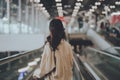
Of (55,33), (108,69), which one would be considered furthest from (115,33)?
(55,33)

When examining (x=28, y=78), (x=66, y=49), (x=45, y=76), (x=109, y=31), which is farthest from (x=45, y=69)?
(x=109, y=31)

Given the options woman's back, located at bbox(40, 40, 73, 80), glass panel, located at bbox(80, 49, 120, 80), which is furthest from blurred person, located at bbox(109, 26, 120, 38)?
woman's back, located at bbox(40, 40, 73, 80)

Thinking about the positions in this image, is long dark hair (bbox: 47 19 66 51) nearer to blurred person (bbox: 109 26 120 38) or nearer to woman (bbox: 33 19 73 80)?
woman (bbox: 33 19 73 80)

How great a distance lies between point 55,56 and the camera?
3879 millimetres

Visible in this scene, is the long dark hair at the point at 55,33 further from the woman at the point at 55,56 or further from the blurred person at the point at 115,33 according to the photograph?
the blurred person at the point at 115,33

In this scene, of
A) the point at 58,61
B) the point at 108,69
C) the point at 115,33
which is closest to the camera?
the point at 58,61

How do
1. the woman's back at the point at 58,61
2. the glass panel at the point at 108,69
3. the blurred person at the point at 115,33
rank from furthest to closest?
the blurred person at the point at 115,33
the glass panel at the point at 108,69
the woman's back at the point at 58,61

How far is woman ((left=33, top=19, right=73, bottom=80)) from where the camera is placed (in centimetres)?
385

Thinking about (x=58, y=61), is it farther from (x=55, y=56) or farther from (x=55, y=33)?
(x=55, y=33)

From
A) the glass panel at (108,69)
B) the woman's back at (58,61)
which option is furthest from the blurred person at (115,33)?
the woman's back at (58,61)

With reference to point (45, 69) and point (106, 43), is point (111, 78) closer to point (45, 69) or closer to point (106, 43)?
point (45, 69)

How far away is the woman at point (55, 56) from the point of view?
385 centimetres

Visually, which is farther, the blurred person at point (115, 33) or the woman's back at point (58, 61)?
the blurred person at point (115, 33)

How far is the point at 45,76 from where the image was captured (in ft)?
12.7
